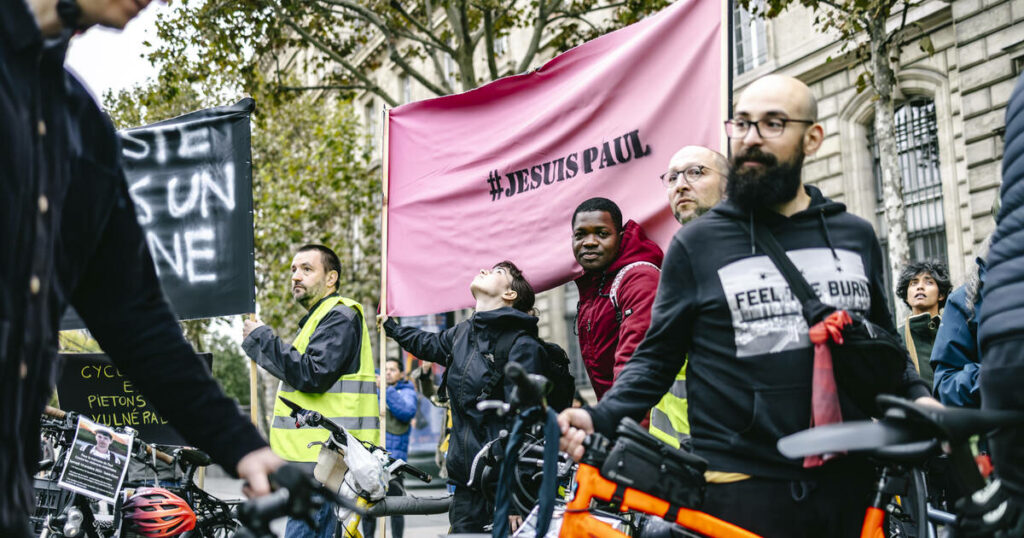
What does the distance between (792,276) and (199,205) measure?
5469mm

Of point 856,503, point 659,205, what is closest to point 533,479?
point 659,205

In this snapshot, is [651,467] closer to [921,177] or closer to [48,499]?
[48,499]

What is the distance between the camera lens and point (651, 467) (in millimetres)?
2697

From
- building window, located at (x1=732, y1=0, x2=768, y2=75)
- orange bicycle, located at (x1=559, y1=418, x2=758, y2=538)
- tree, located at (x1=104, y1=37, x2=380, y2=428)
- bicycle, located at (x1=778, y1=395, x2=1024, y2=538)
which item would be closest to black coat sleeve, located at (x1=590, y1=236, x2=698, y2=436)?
orange bicycle, located at (x1=559, y1=418, x2=758, y2=538)

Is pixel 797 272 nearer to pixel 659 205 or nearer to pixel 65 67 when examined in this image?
pixel 65 67

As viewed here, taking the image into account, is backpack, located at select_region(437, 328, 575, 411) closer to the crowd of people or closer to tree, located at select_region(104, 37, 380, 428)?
the crowd of people

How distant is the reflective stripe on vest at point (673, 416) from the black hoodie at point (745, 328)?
4.94ft

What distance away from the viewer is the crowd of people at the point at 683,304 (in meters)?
1.68

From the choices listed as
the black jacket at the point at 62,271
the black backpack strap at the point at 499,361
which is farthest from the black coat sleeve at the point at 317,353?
the black jacket at the point at 62,271

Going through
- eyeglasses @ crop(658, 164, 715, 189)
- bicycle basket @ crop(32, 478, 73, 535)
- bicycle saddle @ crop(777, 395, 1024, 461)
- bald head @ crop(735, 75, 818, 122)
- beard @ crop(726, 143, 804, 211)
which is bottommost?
bicycle basket @ crop(32, 478, 73, 535)

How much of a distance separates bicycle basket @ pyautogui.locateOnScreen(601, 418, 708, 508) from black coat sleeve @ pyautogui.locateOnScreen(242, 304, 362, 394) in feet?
11.4

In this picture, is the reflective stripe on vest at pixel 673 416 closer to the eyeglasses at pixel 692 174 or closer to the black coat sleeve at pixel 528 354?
the eyeglasses at pixel 692 174

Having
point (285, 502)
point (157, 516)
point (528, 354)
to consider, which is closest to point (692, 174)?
point (528, 354)

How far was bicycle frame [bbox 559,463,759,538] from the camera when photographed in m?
2.67
